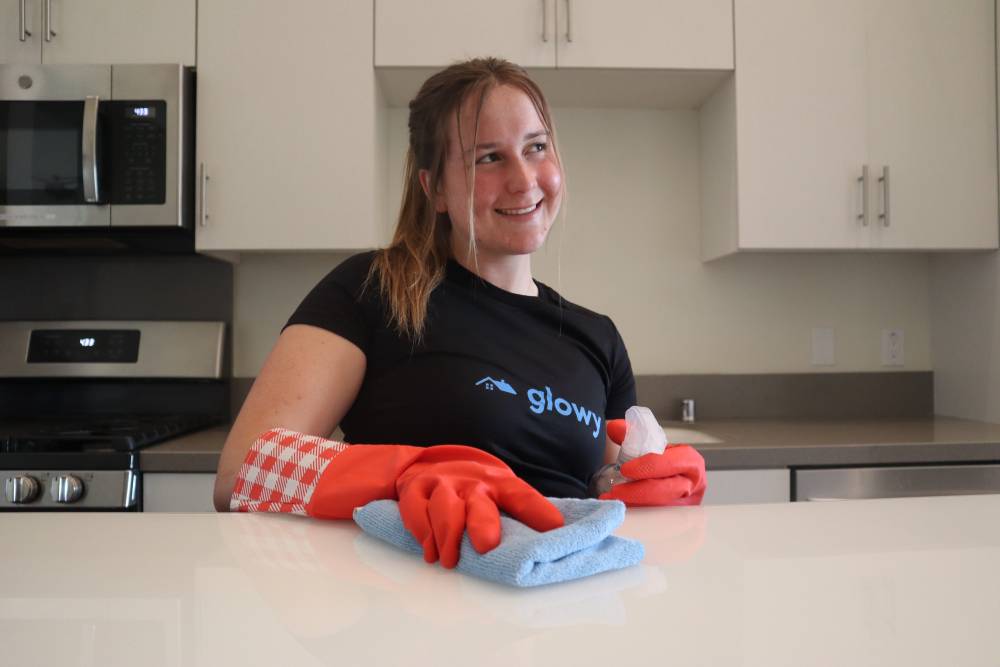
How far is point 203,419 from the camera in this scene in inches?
89.0

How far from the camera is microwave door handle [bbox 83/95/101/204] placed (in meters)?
2.02

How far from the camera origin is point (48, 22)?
2088 millimetres

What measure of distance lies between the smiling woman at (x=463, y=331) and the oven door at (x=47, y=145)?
116 cm

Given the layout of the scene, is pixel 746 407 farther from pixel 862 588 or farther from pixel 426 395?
pixel 862 588

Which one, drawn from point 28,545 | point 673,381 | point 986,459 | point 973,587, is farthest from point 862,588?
point 673,381

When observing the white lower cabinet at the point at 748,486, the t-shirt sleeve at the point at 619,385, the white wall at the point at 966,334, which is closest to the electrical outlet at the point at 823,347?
the white wall at the point at 966,334

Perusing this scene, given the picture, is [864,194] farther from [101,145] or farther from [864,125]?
[101,145]

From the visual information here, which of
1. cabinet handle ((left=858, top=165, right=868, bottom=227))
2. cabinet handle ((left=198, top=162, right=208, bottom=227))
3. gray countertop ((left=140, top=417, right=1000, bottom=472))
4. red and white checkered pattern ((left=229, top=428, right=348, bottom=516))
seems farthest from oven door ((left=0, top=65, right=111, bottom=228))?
cabinet handle ((left=858, top=165, right=868, bottom=227))

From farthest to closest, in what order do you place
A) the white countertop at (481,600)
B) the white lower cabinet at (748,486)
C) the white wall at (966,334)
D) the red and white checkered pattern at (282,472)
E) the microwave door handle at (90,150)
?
the white wall at (966,334)
the microwave door handle at (90,150)
the white lower cabinet at (748,486)
the red and white checkered pattern at (282,472)
the white countertop at (481,600)

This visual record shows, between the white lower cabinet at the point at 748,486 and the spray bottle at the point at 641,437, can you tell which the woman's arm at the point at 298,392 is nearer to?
the spray bottle at the point at 641,437

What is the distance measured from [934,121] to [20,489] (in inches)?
93.3

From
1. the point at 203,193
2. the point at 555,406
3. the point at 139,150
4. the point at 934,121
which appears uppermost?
the point at 934,121

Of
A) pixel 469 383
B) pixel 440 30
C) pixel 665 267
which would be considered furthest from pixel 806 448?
pixel 440 30

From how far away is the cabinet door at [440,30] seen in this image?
212 cm
